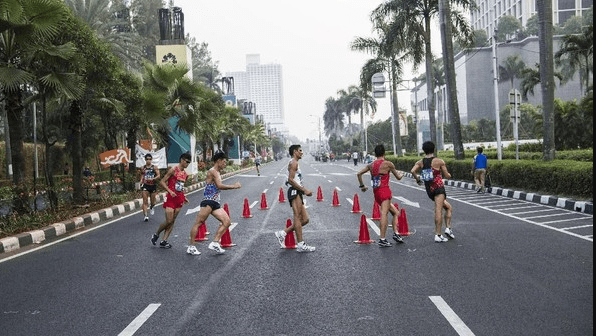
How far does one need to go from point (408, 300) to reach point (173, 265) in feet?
12.7

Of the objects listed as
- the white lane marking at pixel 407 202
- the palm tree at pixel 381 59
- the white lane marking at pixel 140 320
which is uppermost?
the palm tree at pixel 381 59

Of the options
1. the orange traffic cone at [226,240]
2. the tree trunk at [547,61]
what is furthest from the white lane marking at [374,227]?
the tree trunk at [547,61]

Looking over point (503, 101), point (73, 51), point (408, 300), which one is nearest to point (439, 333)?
point (408, 300)

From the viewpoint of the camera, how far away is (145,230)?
1298cm

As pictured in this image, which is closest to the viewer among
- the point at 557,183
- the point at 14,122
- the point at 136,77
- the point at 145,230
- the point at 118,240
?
the point at 118,240

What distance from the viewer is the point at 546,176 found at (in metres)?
17.7

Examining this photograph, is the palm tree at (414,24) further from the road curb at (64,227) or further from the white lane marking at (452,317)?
the white lane marking at (452,317)

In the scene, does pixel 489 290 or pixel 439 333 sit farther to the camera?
pixel 489 290

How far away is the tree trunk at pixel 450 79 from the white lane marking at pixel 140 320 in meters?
22.8

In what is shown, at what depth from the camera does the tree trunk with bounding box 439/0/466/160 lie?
26.8 m

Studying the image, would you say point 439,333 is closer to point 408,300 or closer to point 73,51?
point 408,300

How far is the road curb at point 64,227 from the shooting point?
11.2 m

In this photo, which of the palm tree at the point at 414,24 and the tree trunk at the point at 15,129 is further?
the palm tree at the point at 414,24

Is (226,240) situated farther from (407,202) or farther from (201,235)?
(407,202)
